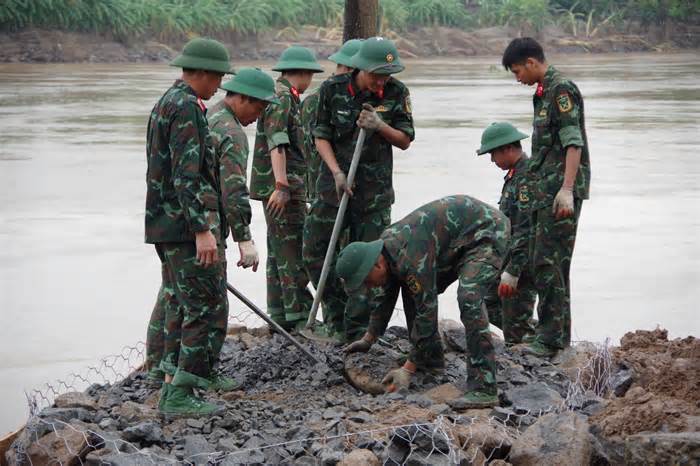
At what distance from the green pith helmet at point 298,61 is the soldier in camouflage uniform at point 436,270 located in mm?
1988

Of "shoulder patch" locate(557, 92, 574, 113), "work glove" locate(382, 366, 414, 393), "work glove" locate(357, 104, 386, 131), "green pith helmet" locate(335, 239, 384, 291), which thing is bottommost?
"work glove" locate(382, 366, 414, 393)

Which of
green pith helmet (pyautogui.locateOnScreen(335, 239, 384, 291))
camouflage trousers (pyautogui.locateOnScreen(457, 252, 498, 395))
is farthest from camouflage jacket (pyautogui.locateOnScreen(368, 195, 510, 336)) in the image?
green pith helmet (pyautogui.locateOnScreen(335, 239, 384, 291))

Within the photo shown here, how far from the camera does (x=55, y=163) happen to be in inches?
607

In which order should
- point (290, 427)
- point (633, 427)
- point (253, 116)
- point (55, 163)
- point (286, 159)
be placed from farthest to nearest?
1. point (55, 163)
2. point (286, 159)
3. point (253, 116)
4. point (290, 427)
5. point (633, 427)

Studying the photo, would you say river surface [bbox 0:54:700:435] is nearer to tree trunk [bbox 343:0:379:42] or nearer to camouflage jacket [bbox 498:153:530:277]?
camouflage jacket [bbox 498:153:530:277]

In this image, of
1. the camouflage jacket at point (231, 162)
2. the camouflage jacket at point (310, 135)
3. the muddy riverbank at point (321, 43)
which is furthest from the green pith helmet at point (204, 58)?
the muddy riverbank at point (321, 43)

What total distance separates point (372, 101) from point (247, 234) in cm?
131

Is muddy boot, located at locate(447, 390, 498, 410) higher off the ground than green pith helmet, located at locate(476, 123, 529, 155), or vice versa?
green pith helmet, located at locate(476, 123, 529, 155)

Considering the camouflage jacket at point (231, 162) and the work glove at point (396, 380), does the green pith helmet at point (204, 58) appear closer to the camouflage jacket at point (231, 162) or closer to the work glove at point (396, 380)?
the camouflage jacket at point (231, 162)

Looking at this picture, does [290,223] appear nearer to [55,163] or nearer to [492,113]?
[55,163]

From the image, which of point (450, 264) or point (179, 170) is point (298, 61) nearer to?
point (450, 264)

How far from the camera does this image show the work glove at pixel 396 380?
Result: 6.06 metres

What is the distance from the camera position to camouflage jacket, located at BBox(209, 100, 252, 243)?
20.9ft

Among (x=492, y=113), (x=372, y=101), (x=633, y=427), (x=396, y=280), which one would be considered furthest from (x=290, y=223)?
(x=492, y=113)
